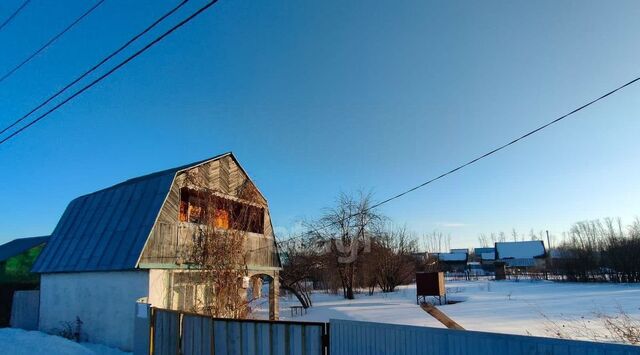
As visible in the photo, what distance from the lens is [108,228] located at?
48.4ft

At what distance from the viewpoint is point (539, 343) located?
15.0ft

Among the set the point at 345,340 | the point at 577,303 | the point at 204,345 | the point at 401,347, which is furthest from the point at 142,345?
the point at 577,303

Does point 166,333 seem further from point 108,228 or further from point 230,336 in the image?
point 108,228

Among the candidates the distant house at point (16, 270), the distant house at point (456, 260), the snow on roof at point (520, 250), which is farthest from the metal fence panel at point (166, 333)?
the distant house at point (456, 260)

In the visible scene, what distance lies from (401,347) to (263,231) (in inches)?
523

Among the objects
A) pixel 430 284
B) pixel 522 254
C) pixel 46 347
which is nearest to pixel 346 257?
pixel 430 284

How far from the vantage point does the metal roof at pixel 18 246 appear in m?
23.9

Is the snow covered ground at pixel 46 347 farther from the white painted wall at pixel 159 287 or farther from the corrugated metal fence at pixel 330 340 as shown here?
the corrugated metal fence at pixel 330 340

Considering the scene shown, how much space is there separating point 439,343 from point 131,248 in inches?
409

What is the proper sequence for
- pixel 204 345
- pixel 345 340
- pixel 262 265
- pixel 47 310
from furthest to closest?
pixel 262 265 < pixel 47 310 < pixel 204 345 < pixel 345 340

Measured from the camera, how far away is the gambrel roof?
43.2ft

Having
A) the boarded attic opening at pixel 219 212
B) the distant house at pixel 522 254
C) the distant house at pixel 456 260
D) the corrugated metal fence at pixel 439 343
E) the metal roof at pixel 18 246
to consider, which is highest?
the boarded attic opening at pixel 219 212

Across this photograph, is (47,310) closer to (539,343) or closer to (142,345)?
(142,345)

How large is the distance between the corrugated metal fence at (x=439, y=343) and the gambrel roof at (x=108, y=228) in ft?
27.6
